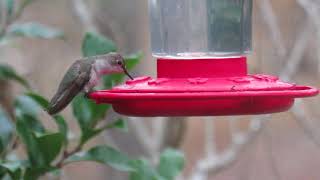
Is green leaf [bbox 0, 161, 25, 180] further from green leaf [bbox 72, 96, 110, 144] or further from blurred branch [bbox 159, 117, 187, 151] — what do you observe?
blurred branch [bbox 159, 117, 187, 151]

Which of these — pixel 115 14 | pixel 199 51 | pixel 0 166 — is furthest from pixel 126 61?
pixel 115 14

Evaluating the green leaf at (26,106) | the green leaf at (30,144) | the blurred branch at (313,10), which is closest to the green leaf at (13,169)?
the green leaf at (30,144)

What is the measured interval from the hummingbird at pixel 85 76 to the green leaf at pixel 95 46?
23cm

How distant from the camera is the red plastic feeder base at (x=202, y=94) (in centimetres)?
233

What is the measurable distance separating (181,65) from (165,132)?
8.22 feet

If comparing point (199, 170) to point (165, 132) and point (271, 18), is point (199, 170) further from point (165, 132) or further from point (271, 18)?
point (271, 18)

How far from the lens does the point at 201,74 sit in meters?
2.59

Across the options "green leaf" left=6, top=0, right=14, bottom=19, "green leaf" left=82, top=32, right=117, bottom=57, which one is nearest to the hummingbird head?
"green leaf" left=82, top=32, right=117, bottom=57

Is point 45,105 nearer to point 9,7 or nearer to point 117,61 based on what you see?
point 117,61

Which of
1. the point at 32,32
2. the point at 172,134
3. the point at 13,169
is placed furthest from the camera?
the point at 172,134

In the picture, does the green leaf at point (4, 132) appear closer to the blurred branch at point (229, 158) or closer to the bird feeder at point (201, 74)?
the bird feeder at point (201, 74)

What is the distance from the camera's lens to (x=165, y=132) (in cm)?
511

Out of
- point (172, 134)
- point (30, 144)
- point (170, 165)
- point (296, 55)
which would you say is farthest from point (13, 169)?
point (172, 134)

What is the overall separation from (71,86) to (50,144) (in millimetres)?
245
